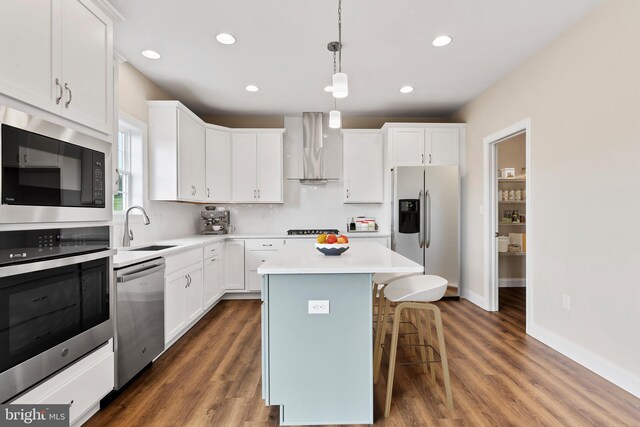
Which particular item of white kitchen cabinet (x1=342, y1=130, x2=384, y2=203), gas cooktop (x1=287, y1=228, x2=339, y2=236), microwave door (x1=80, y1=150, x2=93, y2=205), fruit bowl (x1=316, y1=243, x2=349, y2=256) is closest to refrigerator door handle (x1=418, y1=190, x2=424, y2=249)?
A: white kitchen cabinet (x1=342, y1=130, x2=384, y2=203)

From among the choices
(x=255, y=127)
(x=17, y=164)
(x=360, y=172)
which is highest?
(x=255, y=127)

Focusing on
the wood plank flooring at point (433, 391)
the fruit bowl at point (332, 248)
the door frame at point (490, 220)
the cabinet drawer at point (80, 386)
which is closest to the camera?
the cabinet drawer at point (80, 386)

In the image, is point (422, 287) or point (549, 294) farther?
point (549, 294)

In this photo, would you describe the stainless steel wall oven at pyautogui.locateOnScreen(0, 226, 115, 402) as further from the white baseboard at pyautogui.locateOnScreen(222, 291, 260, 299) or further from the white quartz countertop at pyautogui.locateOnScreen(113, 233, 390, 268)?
the white baseboard at pyautogui.locateOnScreen(222, 291, 260, 299)

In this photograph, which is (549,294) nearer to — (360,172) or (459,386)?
(459,386)

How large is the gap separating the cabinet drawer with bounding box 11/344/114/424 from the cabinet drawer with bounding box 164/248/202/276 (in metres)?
0.90

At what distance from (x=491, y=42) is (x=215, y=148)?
350cm

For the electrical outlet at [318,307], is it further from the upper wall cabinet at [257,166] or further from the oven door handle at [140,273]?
the upper wall cabinet at [257,166]

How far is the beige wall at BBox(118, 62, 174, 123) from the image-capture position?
3.02m

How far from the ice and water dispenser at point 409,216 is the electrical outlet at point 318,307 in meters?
2.70

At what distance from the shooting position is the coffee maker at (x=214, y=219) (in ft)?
15.7

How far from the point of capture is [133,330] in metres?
2.19

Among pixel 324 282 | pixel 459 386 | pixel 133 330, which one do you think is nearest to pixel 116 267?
pixel 133 330

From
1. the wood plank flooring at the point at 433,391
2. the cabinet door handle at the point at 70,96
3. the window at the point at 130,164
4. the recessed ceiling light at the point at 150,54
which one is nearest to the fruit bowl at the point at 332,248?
the wood plank flooring at the point at 433,391
